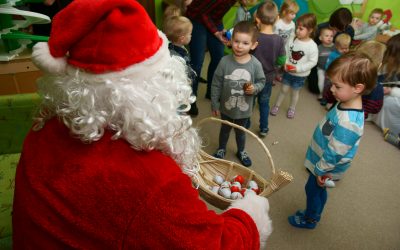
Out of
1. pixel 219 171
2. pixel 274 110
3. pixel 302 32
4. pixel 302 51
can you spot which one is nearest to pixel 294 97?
pixel 274 110

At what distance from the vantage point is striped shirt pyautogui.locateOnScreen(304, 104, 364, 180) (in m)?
1.46

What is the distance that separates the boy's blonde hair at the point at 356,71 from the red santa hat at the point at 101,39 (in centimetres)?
113

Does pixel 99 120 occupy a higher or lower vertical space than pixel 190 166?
higher

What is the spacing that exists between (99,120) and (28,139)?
12.2 inches

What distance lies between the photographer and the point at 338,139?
1.47 m

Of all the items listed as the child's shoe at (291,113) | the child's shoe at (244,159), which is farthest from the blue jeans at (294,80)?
the child's shoe at (244,159)

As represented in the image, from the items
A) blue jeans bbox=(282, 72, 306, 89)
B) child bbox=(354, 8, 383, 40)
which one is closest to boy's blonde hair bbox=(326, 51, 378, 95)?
blue jeans bbox=(282, 72, 306, 89)

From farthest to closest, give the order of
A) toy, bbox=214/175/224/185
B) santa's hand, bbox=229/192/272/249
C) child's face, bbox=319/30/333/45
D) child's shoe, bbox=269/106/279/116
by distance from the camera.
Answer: child's face, bbox=319/30/333/45, child's shoe, bbox=269/106/279/116, toy, bbox=214/175/224/185, santa's hand, bbox=229/192/272/249

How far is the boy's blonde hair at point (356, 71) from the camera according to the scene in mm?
1470

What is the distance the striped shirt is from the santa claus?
0.94 metres

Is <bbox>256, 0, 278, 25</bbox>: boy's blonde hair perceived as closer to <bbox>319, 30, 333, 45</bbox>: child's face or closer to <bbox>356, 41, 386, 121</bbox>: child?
<bbox>356, 41, 386, 121</bbox>: child

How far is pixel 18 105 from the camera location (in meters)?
1.55

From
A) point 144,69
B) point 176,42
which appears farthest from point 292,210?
point 144,69

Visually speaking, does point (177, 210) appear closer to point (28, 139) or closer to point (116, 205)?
point (116, 205)
